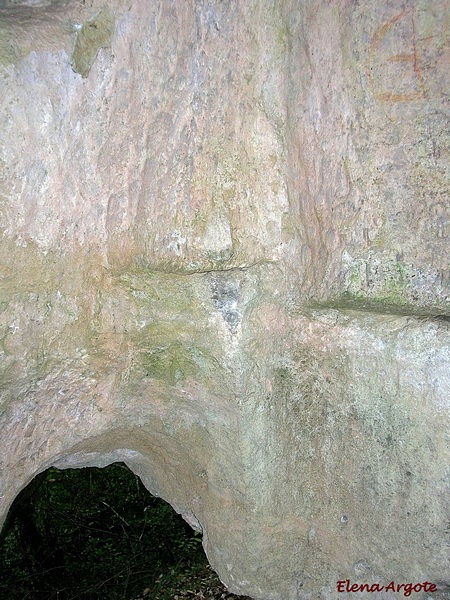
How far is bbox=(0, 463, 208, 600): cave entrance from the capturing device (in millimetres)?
3805

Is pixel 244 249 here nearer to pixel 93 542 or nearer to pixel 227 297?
pixel 227 297

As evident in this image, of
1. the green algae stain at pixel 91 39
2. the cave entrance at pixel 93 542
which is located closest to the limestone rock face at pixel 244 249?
the green algae stain at pixel 91 39

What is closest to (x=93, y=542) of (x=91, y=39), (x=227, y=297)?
(x=227, y=297)

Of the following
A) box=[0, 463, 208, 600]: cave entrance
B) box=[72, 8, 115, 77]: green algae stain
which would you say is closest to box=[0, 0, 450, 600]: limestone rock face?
box=[72, 8, 115, 77]: green algae stain

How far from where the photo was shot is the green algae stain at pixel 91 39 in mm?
1430

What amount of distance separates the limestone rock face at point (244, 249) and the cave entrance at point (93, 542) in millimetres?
2248

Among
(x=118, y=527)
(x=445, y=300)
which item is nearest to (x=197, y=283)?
(x=445, y=300)

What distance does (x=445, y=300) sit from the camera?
1.60 m

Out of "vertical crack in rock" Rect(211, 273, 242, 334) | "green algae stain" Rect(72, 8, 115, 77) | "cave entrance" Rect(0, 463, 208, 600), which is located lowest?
"cave entrance" Rect(0, 463, 208, 600)

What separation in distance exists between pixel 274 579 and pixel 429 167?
1.29 meters

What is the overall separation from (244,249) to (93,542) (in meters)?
3.22

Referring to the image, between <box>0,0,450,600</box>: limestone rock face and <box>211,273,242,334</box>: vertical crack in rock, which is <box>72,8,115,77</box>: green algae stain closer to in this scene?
<box>0,0,450,600</box>: limestone rock face

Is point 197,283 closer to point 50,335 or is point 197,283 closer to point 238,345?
point 238,345

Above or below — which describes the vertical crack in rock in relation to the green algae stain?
below
